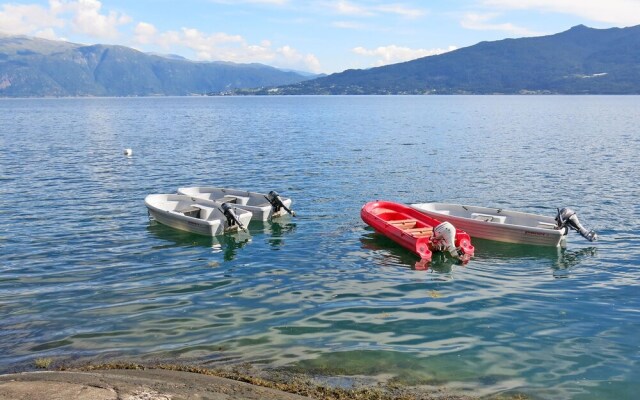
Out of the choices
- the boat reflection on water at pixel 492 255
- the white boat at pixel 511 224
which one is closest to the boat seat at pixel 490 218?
the white boat at pixel 511 224

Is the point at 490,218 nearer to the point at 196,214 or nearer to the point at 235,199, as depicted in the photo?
the point at 235,199

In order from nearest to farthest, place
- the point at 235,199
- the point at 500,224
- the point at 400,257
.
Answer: the point at 400,257, the point at 500,224, the point at 235,199

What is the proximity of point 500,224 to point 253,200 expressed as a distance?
13.2 meters

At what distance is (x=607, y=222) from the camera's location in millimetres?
29062

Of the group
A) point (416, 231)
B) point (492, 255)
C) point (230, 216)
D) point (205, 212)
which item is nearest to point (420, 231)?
point (416, 231)

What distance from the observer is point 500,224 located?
2578 cm

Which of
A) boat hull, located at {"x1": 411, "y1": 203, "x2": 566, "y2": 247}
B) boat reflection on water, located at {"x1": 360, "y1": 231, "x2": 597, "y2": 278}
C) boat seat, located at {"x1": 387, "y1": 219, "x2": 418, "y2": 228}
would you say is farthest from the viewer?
boat seat, located at {"x1": 387, "y1": 219, "x2": 418, "y2": 228}

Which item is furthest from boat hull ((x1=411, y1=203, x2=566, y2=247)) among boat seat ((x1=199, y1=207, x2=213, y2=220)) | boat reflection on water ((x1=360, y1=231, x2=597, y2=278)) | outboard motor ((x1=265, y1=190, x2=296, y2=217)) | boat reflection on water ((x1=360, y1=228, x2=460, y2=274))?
boat seat ((x1=199, y1=207, x2=213, y2=220))

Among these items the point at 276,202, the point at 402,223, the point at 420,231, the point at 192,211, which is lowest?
the point at 420,231

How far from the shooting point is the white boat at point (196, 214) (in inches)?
1053

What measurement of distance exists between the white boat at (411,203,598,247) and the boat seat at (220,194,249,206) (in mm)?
9261

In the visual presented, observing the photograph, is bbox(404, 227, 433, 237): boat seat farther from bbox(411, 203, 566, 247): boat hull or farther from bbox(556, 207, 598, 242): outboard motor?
bbox(556, 207, 598, 242): outboard motor

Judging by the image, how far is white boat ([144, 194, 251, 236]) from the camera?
26.7 m

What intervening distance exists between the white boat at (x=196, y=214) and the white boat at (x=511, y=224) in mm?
9012
